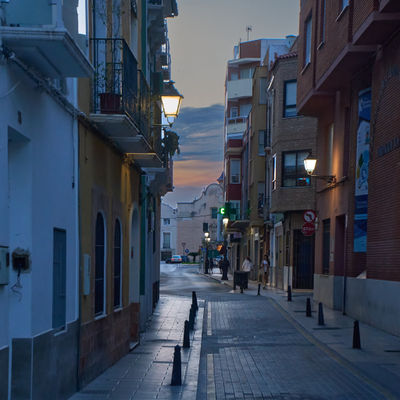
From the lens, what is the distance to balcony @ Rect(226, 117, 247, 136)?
6772cm

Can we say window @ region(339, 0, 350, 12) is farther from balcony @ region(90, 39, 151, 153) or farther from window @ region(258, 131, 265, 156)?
window @ region(258, 131, 265, 156)

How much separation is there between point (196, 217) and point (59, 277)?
100423 millimetres

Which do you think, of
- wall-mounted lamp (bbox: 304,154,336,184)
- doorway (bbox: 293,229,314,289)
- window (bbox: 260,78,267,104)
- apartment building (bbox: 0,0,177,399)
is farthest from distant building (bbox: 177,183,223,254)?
apartment building (bbox: 0,0,177,399)

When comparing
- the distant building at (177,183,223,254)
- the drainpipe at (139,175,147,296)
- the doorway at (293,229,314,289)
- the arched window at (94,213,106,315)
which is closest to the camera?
the arched window at (94,213,106,315)

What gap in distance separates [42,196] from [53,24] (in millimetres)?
2185

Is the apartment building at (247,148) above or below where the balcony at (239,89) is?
below

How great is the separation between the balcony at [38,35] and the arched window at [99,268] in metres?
4.56

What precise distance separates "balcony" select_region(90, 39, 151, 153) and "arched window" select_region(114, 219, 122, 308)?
191cm

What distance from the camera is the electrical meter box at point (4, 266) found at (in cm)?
621

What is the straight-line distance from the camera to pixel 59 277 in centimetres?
860

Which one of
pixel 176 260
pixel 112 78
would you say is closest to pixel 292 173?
pixel 112 78

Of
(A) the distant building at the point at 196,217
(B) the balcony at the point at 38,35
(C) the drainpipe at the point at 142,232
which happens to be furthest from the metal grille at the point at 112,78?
(A) the distant building at the point at 196,217

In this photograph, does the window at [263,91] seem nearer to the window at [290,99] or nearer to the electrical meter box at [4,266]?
the window at [290,99]

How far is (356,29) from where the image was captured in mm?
17422
